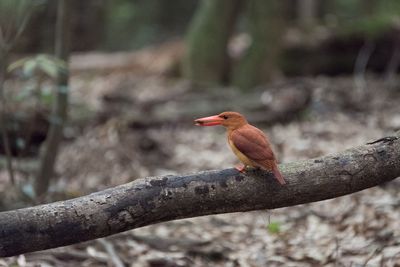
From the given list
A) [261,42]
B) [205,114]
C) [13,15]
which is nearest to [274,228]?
[13,15]

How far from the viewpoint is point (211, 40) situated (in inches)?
349

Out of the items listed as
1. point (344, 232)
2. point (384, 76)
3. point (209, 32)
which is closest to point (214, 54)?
point (209, 32)

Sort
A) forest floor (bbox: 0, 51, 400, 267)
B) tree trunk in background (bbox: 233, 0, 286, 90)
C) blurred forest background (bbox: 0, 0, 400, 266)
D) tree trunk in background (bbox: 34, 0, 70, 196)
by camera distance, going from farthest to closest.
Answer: tree trunk in background (bbox: 233, 0, 286, 90), tree trunk in background (bbox: 34, 0, 70, 196), blurred forest background (bbox: 0, 0, 400, 266), forest floor (bbox: 0, 51, 400, 267)

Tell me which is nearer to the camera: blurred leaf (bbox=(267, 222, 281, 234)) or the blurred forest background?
the blurred forest background

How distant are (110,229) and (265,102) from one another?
189 inches

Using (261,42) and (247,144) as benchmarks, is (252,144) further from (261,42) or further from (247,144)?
(261,42)

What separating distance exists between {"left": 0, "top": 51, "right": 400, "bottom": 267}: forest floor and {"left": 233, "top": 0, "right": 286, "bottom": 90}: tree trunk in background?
0.88 metres

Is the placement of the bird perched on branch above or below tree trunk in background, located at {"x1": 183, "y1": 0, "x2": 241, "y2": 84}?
below

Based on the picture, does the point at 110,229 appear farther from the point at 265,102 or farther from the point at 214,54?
the point at 214,54

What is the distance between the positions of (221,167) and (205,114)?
1388mm

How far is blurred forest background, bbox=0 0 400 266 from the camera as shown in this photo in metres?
3.88

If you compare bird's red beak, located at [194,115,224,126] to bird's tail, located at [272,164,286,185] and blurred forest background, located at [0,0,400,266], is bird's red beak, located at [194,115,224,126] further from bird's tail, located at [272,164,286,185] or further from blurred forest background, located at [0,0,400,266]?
blurred forest background, located at [0,0,400,266]

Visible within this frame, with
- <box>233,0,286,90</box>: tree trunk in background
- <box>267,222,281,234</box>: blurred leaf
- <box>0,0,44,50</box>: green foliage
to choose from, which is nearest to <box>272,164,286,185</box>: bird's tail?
<box>267,222,281,234</box>: blurred leaf

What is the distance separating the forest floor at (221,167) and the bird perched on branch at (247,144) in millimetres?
445
